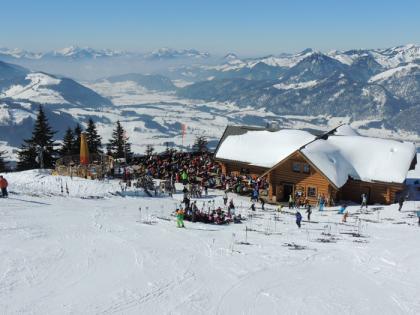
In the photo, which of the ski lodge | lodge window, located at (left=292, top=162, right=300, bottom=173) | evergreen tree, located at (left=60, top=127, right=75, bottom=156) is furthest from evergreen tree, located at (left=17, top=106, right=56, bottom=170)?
lodge window, located at (left=292, top=162, right=300, bottom=173)

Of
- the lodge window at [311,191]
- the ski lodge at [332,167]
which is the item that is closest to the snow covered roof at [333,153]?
the ski lodge at [332,167]

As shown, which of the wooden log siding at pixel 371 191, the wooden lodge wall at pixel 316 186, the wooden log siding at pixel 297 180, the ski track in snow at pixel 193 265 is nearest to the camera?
the ski track in snow at pixel 193 265

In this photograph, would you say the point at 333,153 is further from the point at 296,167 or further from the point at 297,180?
the point at 297,180

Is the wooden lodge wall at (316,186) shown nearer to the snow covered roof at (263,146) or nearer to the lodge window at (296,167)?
the lodge window at (296,167)

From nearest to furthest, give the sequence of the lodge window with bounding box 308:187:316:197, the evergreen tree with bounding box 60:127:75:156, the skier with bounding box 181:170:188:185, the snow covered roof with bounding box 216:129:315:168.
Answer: the lodge window with bounding box 308:187:316:197 → the skier with bounding box 181:170:188:185 → the snow covered roof with bounding box 216:129:315:168 → the evergreen tree with bounding box 60:127:75:156

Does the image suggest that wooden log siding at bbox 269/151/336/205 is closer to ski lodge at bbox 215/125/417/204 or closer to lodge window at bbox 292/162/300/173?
ski lodge at bbox 215/125/417/204

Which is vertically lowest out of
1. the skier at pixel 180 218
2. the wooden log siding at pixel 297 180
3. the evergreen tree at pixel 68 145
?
the skier at pixel 180 218

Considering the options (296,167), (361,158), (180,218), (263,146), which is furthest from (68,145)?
(180,218)
